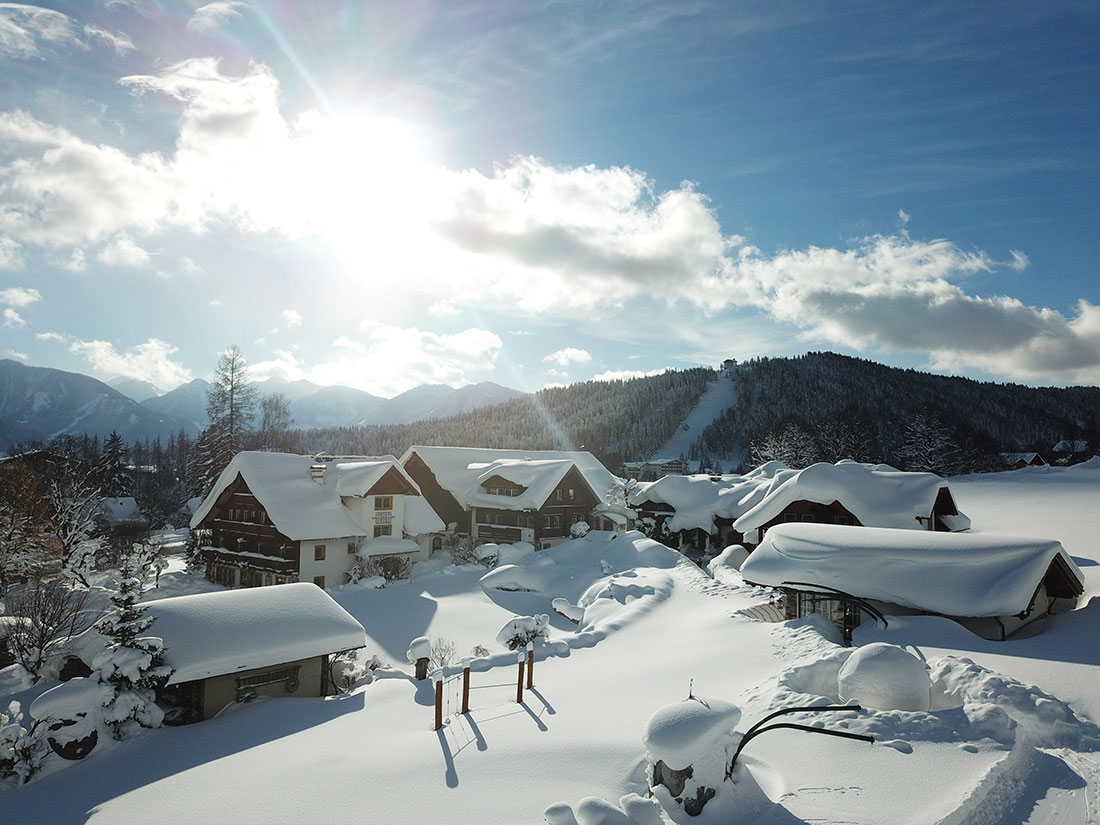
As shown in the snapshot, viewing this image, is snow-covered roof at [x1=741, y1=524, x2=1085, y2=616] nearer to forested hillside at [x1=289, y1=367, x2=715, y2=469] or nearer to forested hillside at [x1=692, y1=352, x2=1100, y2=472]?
forested hillside at [x1=692, y1=352, x2=1100, y2=472]

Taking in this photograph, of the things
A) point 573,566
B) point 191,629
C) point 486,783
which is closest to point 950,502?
point 573,566

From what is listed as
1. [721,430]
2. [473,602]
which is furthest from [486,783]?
[721,430]

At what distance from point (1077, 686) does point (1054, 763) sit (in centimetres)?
408

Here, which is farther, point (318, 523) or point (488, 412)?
point (488, 412)

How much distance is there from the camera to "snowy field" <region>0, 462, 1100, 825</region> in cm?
888

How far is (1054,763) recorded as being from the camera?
970 centimetres

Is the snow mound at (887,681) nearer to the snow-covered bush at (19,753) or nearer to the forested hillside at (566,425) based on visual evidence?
the snow-covered bush at (19,753)

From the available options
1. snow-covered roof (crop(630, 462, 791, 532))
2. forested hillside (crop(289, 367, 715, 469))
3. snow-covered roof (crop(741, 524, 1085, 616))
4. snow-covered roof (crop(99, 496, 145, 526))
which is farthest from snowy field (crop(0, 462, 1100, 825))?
forested hillside (crop(289, 367, 715, 469))

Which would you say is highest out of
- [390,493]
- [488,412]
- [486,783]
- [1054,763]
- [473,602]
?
[488,412]

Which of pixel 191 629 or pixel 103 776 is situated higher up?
pixel 191 629

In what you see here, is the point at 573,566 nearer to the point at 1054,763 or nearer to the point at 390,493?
the point at 390,493

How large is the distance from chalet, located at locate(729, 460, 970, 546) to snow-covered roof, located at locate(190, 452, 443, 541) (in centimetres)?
2098

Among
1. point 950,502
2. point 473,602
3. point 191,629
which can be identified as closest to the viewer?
point 191,629

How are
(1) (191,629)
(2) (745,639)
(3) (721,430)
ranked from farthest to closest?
(3) (721,430) → (2) (745,639) → (1) (191,629)
